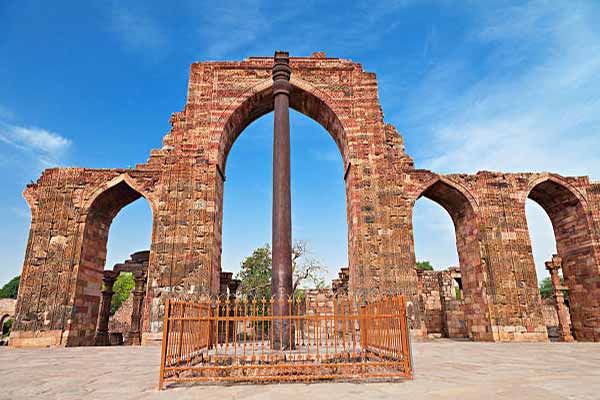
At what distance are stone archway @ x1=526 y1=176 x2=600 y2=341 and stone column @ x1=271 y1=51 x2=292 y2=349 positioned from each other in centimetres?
1153

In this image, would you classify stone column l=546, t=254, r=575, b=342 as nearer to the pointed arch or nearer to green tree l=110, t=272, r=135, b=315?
the pointed arch

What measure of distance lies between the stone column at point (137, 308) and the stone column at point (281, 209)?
12850mm

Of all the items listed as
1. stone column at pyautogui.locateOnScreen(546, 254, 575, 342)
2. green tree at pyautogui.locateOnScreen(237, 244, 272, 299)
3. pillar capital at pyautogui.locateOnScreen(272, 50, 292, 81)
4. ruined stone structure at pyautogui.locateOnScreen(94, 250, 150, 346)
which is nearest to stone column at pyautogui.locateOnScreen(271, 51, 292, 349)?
pillar capital at pyautogui.locateOnScreen(272, 50, 292, 81)

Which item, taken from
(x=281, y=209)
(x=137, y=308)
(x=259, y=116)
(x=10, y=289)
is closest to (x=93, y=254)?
(x=137, y=308)

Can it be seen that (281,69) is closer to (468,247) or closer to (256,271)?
(468,247)

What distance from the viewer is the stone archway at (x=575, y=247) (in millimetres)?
14406

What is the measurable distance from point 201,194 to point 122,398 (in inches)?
371

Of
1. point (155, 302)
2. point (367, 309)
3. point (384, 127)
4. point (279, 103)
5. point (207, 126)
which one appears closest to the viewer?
point (367, 309)

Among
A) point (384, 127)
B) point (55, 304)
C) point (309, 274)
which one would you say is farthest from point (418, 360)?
point (309, 274)

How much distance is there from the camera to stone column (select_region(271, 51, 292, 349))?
269 inches

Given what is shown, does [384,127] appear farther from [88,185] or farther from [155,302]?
[88,185]

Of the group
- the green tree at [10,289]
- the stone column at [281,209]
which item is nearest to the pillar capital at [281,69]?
the stone column at [281,209]

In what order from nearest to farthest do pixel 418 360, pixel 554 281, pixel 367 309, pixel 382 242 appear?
1. pixel 367 309
2. pixel 418 360
3. pixel 382 242
4. pixel 554 281

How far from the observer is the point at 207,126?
45.3 ft
